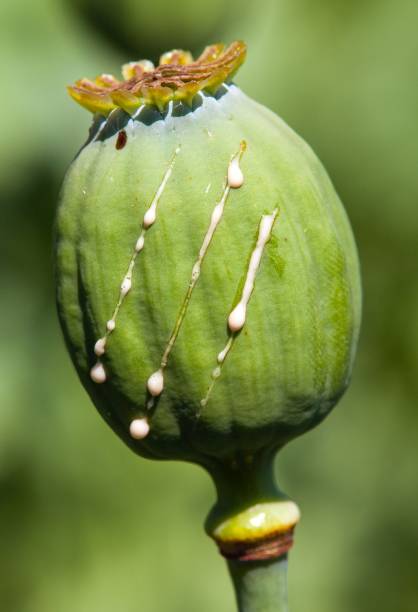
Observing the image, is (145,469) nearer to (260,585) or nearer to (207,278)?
(260,585)

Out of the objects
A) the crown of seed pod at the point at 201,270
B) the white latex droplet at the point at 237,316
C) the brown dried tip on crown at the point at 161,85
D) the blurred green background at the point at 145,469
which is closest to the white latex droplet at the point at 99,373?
the crown of seed pod at the point at 201,270

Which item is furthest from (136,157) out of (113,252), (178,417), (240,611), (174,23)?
(174,23)

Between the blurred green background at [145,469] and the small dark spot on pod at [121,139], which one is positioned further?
the blurred green background at [145,469]

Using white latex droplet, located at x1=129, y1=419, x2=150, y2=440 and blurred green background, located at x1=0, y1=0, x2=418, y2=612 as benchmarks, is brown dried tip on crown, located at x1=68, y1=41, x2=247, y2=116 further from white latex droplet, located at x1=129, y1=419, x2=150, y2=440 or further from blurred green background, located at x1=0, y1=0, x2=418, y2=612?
blurred green background, located at x1=0, y1=0, x2=418, y2=612

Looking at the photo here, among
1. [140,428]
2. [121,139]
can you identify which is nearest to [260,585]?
[140,428]

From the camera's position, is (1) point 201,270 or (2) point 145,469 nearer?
(1) point 201,270

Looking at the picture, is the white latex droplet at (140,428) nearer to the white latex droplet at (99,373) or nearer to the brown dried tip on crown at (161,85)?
the white latex droplet at (99,373)

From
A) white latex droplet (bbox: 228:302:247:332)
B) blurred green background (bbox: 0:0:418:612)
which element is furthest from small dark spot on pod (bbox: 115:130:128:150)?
blurred green background (bbox: 0:0:418:612)
